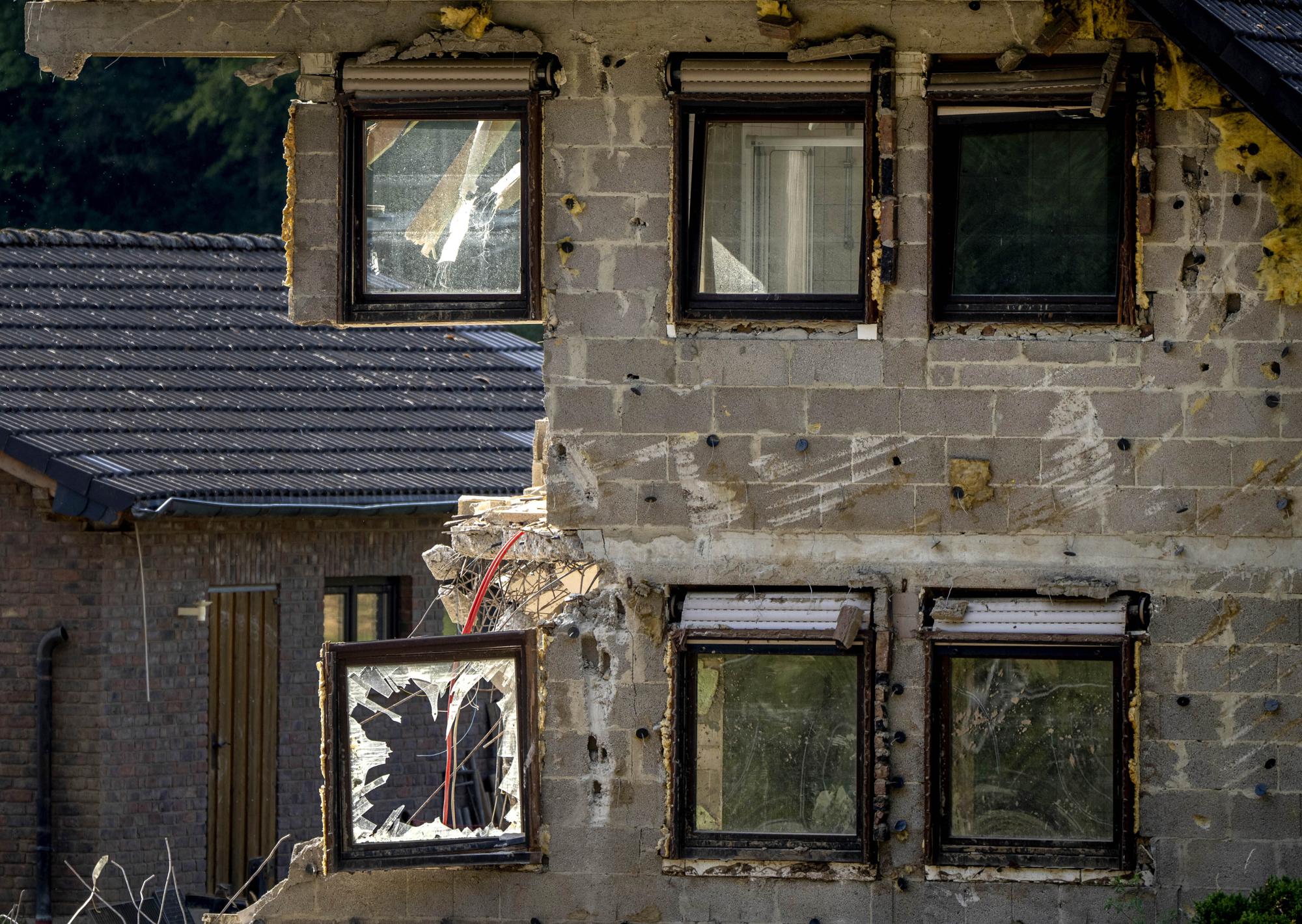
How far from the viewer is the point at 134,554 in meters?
15.0

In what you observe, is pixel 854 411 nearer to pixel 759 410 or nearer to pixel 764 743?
pixel 759 410

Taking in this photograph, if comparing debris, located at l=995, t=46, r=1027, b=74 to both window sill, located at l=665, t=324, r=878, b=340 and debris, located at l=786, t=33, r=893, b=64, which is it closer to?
debris, located at l=786, t=33, r=893, b=64

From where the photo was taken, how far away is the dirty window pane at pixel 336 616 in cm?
1661

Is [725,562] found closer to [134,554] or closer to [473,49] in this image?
[473,49]

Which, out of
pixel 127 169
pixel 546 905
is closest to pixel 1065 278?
pixel 546 905

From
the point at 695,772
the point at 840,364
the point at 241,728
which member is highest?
the point at 840,364

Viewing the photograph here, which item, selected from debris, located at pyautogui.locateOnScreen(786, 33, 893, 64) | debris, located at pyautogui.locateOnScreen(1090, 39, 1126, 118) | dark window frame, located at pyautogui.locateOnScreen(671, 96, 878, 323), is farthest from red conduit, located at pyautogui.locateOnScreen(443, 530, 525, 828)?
debris, located at pyautogui.locateOnScreen(1090, 39, 1126, 118)

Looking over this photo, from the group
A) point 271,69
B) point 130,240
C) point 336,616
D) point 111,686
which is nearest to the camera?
point 271,69

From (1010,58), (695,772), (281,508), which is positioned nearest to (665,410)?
(695,772)

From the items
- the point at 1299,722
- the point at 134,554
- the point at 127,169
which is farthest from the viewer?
the point at 127,169

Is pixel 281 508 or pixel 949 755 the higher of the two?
pixel 281 508

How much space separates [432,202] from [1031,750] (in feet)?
12.8

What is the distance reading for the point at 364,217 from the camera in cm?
1022

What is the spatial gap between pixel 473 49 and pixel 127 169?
94.9ft
